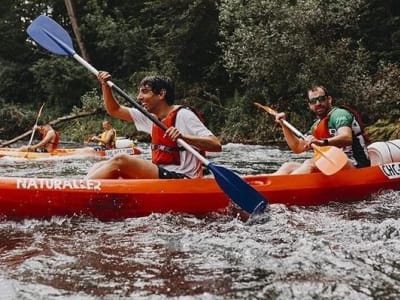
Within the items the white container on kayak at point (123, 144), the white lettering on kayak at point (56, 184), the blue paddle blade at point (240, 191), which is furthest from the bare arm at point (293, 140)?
the white container on kayak at point (123, 144)

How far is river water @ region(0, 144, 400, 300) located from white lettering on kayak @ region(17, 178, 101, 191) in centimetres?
24

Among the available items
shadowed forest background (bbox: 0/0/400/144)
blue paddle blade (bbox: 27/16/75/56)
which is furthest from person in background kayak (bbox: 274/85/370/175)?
shadowed forest background (bbox: 0/0/400/144)

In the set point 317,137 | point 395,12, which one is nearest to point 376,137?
point 395,12

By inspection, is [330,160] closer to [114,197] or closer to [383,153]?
[383,153]

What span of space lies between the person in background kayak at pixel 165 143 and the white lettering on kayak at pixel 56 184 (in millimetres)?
193

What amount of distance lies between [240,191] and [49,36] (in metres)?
2.54

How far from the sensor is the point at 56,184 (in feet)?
13.0

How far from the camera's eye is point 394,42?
49.1 feet

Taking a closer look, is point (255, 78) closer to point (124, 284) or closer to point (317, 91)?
point (317, 91)

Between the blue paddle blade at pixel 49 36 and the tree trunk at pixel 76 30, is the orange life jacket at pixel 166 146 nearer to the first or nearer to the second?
the blue paddle blade at pixel 49 36

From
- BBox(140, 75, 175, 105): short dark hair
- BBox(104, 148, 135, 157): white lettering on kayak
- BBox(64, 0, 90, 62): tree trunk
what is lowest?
BBox(104, 148, 135, 157): white lettering on kayak

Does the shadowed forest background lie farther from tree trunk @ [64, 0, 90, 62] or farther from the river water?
the river water

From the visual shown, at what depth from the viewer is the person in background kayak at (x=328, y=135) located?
4645 millimetres

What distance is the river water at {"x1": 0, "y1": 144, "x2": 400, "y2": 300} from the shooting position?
2414 millimetres
